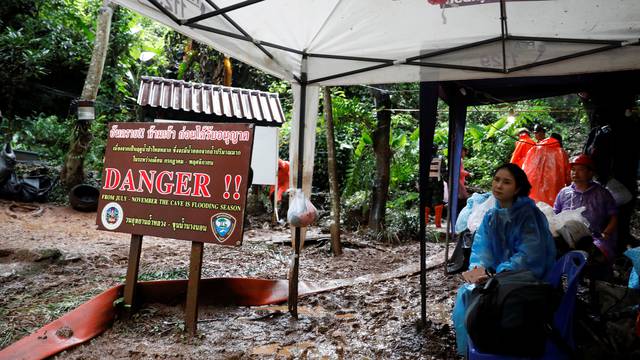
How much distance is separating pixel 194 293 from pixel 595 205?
13.0 feet

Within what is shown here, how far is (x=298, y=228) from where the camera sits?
4074 mm

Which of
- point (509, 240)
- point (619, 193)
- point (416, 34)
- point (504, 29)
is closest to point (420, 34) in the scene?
point (416, 34)

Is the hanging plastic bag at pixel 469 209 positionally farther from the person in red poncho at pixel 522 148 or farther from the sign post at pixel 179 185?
the sign post at pixel 179 185

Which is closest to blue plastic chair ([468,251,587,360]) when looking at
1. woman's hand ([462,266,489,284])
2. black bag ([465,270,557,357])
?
black bag ([465,270,557,357])

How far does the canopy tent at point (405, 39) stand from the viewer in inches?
120

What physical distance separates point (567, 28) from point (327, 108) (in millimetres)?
4054

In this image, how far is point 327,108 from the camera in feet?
22.3

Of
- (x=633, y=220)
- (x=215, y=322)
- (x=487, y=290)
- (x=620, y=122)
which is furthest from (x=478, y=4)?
(x=633, y=220)

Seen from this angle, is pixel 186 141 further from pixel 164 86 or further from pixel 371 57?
pixel 164 86

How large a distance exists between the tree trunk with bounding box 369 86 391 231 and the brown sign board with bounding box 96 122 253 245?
482 cm

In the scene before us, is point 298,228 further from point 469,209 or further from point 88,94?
point 88,94

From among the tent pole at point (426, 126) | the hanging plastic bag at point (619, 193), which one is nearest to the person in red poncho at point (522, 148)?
the hanging plastic bag at point (619, 193)

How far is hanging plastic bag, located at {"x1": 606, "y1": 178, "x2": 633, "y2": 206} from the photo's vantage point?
14.2 ft

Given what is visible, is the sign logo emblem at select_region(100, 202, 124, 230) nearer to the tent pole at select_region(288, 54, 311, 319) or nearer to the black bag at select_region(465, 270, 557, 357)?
the tent pole at select_region(288, 54, 311, 319)
